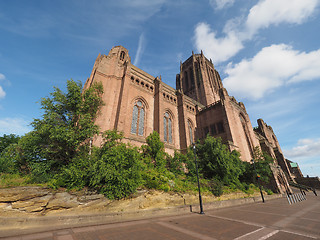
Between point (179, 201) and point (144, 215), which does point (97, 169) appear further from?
point (179, 201)

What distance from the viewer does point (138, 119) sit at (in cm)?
2131

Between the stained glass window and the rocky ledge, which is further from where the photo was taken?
the stained glass window

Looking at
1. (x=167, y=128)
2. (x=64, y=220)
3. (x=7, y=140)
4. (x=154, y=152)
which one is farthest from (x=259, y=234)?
(x=7, y=140)

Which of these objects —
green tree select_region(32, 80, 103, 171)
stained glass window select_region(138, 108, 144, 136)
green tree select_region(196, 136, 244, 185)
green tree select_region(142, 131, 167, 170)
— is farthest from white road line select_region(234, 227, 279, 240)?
stained glass window select_region(138, 108, 144, 136)

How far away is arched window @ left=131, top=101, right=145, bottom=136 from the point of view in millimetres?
20406

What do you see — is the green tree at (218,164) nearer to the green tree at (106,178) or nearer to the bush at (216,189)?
the bush at (216,189)

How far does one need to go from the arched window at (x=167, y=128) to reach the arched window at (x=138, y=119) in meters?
4.71

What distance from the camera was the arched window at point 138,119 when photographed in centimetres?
2041

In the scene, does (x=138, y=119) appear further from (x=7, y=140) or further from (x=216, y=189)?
(x=7, y=140)

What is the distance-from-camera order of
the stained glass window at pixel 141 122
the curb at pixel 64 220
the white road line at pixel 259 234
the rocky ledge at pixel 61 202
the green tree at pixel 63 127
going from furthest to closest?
the stained glass window at pixel 141 122 → the green tree at pixel 63 127 → the rocky ledge at pixel 61 202 → the curb at pixel 64 220 → the white road line at pixel 259 234

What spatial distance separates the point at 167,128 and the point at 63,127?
16447mm

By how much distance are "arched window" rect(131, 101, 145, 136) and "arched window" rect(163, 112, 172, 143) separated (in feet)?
15.4

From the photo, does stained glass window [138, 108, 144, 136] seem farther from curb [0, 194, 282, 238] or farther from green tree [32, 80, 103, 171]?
curb [0, 194, 282, 238]

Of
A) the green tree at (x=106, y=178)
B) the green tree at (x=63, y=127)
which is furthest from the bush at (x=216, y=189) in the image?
the green tree at (x=63, y=127)
